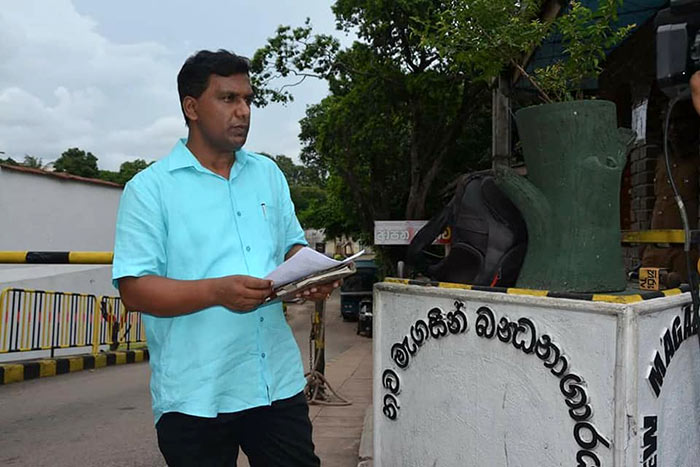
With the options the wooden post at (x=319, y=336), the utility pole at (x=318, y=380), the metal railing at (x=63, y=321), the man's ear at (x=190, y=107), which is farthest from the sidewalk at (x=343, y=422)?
the metal railing at (x=63, y=321)

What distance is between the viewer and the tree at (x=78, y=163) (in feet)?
139

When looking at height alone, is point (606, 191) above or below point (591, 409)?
above

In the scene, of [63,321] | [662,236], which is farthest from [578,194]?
[63,321]

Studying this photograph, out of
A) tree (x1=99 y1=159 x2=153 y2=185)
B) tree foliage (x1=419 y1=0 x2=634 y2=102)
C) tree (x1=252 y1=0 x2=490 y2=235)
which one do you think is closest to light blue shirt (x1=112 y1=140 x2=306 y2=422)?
tree foliage (x1=419 y1=0 x2=634 y2=102)

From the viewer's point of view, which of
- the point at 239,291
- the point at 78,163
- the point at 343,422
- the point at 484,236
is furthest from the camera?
the point at 78,163

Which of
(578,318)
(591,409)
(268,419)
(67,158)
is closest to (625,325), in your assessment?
(578,318)

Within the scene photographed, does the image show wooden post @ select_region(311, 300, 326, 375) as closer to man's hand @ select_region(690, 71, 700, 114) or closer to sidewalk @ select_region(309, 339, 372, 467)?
sidewalk @ select_region(309, 339, 372, 467)

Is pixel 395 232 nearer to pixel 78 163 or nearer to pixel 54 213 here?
pixel 54 213

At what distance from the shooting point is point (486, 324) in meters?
2.33

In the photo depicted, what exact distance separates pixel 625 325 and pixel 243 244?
1.20 m

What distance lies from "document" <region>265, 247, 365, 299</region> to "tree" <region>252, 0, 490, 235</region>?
1116cm

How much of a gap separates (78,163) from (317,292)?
4609 centimetres

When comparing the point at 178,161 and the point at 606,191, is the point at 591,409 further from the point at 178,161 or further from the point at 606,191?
the point at 178,161

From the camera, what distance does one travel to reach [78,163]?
43.6 metres
